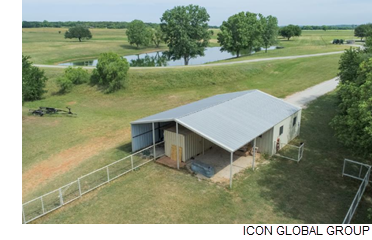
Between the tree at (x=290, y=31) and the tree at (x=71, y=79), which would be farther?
the tree at (x=290, y=31)

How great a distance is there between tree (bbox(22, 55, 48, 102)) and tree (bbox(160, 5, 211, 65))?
30.9 metres

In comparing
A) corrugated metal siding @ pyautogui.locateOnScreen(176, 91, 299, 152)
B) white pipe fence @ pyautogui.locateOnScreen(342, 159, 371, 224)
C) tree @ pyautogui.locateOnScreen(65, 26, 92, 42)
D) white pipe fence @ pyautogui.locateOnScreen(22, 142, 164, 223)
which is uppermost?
tree @ pyautogui.locateOnScreen(65, 26, 92, 42)

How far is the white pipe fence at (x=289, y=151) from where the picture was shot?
19.6 meters

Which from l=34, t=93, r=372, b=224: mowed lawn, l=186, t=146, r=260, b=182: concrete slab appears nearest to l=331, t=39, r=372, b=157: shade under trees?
l=34, t=93, r=372, b=224: mowed lawn

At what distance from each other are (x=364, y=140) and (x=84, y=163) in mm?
16495

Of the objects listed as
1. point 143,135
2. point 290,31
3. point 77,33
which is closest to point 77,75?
point 143,135

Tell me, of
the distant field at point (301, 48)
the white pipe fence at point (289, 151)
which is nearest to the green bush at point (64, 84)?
the distant field at point (301, 48)

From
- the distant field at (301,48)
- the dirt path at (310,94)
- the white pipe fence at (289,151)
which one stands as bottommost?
the white pipe fence at (289,151)

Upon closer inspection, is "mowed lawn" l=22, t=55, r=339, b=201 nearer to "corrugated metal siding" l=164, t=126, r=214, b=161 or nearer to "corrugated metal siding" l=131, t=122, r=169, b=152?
"corrugated metal siding" l=131, t=122, r=169, b=152

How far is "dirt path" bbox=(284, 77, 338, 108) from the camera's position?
3272 centimetres

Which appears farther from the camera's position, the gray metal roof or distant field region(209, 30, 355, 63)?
distant field region(209, 30, 355, 63)

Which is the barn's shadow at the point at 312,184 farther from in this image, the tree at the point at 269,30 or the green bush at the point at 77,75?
the tree at the point at 269,30

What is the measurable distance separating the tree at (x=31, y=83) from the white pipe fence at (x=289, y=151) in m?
34.2

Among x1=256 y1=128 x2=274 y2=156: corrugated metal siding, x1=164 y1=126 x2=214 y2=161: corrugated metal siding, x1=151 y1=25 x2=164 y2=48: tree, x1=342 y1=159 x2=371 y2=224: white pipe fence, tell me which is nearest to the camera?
x1=342 y1=159 x2=371 y2=224: white pipe fence
